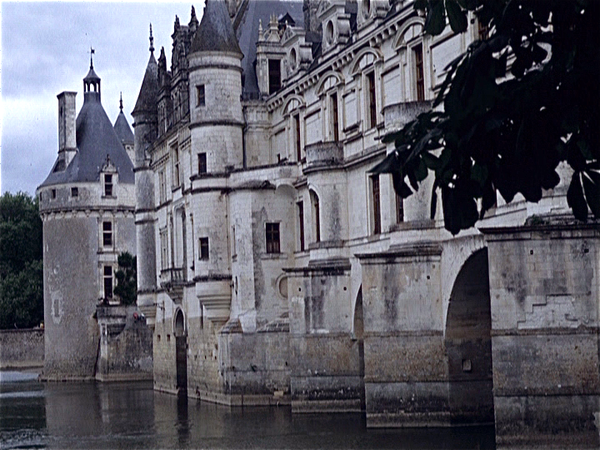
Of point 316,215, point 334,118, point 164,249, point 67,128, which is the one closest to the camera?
point 316,215

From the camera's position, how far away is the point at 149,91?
163 ft

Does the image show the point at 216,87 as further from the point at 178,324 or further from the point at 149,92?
the point at 149,92

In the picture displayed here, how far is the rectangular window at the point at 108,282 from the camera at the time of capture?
185 ft

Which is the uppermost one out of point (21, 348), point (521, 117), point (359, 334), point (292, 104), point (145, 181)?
point (292, 104)

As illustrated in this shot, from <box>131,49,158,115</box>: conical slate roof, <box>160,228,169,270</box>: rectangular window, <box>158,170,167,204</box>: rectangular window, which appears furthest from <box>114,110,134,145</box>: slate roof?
<box>160,228,169,270</box>: rectangular window

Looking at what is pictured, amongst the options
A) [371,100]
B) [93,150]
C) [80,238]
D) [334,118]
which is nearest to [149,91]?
[93,150]

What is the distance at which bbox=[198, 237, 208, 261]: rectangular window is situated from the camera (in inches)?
1444

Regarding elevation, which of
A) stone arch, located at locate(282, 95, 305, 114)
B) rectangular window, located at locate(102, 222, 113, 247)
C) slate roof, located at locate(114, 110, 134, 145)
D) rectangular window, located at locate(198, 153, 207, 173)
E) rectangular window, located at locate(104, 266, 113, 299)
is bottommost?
rectangular window, located at locate(104, 266, 113, 299)

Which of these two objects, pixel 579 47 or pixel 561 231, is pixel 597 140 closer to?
pixel 579 47

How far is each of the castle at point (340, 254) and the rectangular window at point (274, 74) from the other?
4cm

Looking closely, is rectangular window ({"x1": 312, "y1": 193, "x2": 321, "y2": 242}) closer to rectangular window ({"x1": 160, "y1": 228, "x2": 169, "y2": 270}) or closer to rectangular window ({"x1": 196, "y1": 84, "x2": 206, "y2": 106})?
rectangular window ({"x1": 196, "y1": 84, "x2": 206, "y2": 106})

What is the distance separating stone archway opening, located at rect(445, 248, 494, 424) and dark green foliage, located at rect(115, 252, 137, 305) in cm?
3192

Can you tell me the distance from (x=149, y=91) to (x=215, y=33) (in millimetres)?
13144

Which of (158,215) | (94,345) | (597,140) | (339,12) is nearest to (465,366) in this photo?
(339,12)
